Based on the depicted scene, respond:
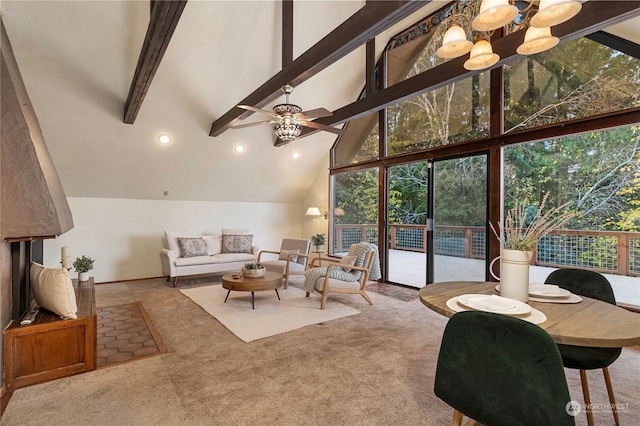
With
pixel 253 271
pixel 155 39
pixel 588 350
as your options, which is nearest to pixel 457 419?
pixel 588 350

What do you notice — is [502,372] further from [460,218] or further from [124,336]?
[460,218]

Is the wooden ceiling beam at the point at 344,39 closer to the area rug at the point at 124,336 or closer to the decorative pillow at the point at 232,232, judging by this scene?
the area rug at the point at 124,336

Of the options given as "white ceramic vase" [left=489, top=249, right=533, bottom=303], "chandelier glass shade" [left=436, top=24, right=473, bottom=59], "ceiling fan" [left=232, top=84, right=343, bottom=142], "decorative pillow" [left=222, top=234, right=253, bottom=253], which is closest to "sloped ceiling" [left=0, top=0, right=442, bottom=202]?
"decorative pillow" [left=222, top=234, right=253, bottom=253]

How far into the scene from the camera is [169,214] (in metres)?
6.14

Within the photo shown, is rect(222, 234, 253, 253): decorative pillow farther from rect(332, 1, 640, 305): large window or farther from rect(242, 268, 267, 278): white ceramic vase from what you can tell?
rect(332, 1, 640, 305): large window

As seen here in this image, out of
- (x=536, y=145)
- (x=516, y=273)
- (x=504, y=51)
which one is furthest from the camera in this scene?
(x=536, y=145)

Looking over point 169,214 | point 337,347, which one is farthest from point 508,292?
point 169,214

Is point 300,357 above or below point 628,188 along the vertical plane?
below

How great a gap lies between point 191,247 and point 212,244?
1.69ft

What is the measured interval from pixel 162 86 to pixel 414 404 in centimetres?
471

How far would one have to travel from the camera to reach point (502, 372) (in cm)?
117

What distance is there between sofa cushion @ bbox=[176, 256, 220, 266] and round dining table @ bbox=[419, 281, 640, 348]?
4.48m

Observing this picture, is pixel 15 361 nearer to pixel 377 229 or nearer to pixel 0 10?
pixel 0 10

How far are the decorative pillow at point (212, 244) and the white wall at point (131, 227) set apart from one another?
483 mm
